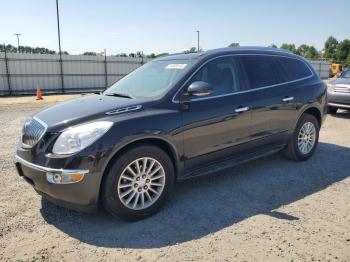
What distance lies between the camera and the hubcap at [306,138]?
18.9ft

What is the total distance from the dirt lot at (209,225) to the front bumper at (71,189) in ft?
1.05

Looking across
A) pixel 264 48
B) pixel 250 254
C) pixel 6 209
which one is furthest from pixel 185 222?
pixel 264 48

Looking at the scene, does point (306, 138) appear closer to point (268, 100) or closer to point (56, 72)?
point (268, 100)

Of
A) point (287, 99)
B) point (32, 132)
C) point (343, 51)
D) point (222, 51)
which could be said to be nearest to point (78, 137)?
point (32, 132)

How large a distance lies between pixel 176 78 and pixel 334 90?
783cm

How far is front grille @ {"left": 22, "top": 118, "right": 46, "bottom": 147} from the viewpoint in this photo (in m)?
3.60

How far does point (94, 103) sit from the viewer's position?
414 cm

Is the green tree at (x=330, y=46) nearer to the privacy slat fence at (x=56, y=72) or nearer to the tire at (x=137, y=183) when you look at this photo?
the privacy slat fence at (x=56, y=72)

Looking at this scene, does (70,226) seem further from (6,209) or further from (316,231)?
(316,231)

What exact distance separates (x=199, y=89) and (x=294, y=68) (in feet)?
8.21

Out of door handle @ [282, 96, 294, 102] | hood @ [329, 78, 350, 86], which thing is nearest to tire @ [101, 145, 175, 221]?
door handle @ [282, 96, 294, 102]

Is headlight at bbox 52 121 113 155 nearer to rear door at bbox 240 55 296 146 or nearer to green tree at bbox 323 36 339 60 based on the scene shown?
rear door at bbox 240 55 296 146

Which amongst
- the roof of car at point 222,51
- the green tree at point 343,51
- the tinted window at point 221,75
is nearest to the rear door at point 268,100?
the roof of car at point 222,51

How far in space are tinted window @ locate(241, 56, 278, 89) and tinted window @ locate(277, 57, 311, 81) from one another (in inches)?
15.9
